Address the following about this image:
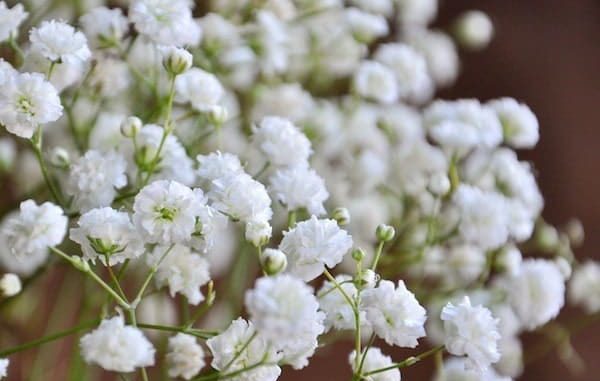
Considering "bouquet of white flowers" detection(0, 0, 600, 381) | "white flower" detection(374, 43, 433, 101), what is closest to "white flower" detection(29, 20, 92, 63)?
"bouquet of white flowers" detection(0, 0, 600, 381)

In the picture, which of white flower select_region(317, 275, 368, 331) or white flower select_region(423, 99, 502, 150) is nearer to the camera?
white flower select_region(317, 275, 368, 331)

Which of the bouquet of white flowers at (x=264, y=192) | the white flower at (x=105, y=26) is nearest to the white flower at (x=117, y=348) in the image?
the bouquet of white flowers at (x=264, y=192)

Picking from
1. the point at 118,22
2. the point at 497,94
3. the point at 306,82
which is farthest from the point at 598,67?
the point at 118,22

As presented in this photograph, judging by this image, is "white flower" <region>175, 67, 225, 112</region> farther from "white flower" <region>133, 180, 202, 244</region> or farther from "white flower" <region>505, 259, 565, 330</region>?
"white flower" <region>505, 259, 565, 330</region>

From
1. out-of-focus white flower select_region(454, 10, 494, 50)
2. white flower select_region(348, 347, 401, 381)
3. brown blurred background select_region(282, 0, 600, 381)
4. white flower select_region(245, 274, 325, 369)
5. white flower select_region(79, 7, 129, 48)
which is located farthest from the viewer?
brown blurred background select_region(282, 0, 600, 381)

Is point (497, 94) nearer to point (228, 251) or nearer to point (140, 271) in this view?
point (228, 251)
